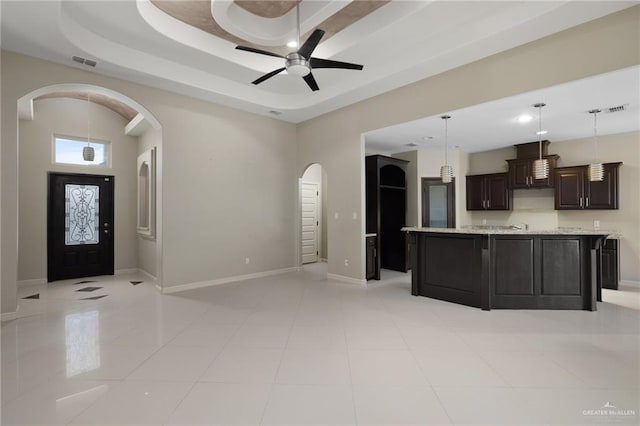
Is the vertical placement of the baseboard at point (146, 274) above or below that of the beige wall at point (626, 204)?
below

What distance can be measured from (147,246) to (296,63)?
523cm

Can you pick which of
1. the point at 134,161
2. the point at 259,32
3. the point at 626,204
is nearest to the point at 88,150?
the point at 134,161

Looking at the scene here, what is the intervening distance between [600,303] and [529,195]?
121 inches

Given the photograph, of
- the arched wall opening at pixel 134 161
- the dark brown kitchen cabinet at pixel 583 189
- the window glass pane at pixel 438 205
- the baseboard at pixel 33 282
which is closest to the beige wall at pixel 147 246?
the arched wall opening at pixel 134 161

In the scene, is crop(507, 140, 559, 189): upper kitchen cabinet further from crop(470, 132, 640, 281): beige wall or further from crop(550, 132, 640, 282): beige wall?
crop(550, 132, 640, 282): beige wall

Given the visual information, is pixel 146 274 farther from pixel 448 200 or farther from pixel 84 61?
pixel 448 200

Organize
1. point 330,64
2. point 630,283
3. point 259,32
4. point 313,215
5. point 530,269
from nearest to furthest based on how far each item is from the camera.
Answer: point 330,64 → point 259,32 → point 530,269 → point 630,283 → point 313,215

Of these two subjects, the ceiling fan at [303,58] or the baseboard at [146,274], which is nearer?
the ceiling fan at [303,58]

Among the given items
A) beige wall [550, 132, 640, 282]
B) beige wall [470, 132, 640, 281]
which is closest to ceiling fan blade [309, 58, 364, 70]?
beige wall [470, 132, 640, 281]

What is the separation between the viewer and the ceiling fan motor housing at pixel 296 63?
3320 millimetres

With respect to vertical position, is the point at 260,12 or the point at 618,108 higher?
the point at 260,12

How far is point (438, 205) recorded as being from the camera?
24.1 feet

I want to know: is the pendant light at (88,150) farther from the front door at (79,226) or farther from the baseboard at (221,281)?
the baseboard at (221,281)

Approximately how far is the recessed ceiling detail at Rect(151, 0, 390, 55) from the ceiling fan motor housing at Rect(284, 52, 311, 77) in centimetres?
72
